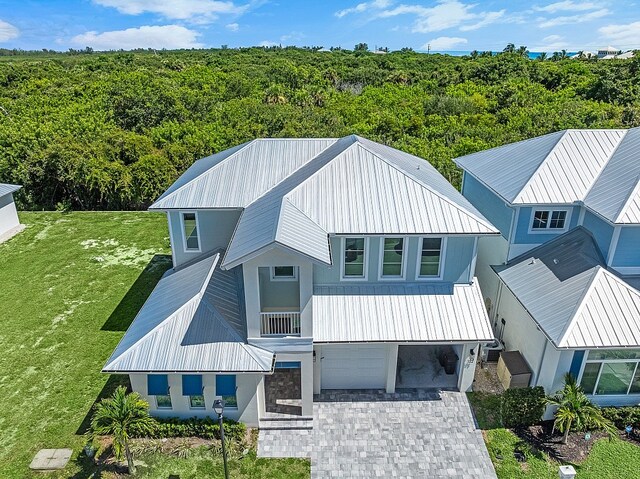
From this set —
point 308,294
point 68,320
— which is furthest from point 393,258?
point 68,320

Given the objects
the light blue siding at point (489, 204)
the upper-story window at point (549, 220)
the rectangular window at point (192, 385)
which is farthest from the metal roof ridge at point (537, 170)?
the rectangular window at point (192, 385)

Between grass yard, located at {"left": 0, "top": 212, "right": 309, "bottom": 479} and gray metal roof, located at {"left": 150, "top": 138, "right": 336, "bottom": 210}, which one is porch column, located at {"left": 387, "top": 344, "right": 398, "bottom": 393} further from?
gray metal roof, located at {"left": 150, "top": 138, "right": 336, "bottom": 210}

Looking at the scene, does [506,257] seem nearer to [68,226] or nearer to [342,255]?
[342,255]

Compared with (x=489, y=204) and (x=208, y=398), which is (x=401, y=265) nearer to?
(x=489, y=204)

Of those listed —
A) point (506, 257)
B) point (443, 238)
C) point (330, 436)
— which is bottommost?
point (330, 436)

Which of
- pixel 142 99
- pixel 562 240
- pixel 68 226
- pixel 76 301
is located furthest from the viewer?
pixel 142 99

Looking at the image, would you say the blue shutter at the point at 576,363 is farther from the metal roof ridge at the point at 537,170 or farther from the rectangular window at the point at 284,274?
the rectangular window at the point at 284,274

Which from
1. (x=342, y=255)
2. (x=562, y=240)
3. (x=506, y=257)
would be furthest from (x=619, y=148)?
(x=342, y=255)

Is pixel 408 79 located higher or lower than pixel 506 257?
higher
